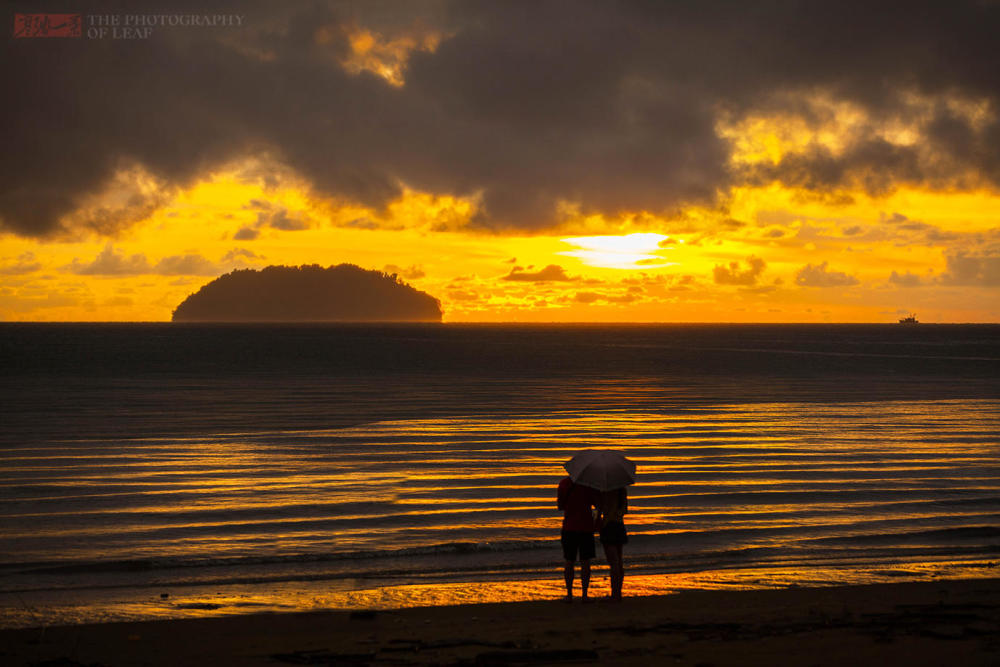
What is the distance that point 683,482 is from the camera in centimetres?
2220

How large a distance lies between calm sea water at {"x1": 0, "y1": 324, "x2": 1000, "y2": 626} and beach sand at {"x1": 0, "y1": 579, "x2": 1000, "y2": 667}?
1.15 metres

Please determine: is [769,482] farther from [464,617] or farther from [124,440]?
[124,440]

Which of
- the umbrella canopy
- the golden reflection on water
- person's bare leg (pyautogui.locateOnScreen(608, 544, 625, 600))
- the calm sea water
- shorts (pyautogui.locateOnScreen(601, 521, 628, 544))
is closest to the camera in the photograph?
the umbrella canopy

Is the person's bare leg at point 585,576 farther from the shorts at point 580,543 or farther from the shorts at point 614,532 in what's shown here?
the shorts at point 614,532

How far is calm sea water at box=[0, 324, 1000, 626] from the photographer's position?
13.7 m

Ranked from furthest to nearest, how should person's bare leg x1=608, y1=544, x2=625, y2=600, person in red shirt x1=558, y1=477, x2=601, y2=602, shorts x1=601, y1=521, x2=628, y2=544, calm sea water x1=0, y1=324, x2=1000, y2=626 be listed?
calm sea water x1=0, y1=324, x2=1000, y2=626 < person's bare leg x1=608, y1=544, x2=625, y2=600 < shorts x1=601, y1=521, x2=628, y2=544 < person in red shirt x1=558, y1=477, x2=601, y2=602

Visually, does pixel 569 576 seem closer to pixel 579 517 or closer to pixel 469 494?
pixel 579 517

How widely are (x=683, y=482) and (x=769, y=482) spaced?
6.49 ft

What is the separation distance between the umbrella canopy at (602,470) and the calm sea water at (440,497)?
6.71 ft

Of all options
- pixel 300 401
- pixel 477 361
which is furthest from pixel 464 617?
pixel 477 361

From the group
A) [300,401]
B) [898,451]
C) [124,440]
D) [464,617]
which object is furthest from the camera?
[300,401]

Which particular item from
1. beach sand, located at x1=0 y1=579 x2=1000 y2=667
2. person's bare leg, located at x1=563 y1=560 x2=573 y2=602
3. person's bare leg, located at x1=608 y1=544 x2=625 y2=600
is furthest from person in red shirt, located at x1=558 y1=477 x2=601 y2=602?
beach sand, located at x1=0 y1=579 x2=1000 y2=667

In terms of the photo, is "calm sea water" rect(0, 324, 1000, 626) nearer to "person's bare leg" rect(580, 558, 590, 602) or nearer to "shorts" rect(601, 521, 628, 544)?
"person's bare leg" rect(580, 558, 590, 602)

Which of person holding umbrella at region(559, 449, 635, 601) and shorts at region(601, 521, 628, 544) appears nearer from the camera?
person holding umbrella at region(559, 449, 635, 601)
